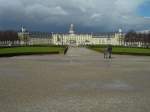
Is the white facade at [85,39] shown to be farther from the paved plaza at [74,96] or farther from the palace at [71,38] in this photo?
the paved plaza at [74,96]

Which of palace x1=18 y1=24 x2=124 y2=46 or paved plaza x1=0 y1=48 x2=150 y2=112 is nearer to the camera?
paved plaza x1=0 y1=48 x2=150 y2=112

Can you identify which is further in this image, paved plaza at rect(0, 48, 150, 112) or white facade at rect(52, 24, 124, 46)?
white facade at rect(52, 24, 124, 46)

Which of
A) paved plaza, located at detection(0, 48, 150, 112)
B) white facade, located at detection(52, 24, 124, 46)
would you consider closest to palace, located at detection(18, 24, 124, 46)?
white facade, located at detection(52, 24, 124, 46)

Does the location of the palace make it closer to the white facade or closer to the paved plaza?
the white facade

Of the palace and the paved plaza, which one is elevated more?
the palace

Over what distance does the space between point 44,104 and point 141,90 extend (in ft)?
11.0

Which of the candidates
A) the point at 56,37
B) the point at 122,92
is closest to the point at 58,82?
the point at 122,92

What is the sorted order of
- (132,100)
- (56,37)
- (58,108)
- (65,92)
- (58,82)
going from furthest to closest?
1. (56,37)
2. (58,82)
3. (65,92)
4. (132,100)
5. (58,108)

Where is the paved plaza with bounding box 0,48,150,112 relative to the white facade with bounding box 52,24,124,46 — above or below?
below

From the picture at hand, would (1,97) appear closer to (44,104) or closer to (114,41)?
(44,104)

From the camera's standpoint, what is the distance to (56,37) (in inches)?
5246

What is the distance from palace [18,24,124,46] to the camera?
12531cm

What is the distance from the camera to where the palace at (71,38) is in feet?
411

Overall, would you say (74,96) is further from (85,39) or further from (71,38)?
(85,39)
